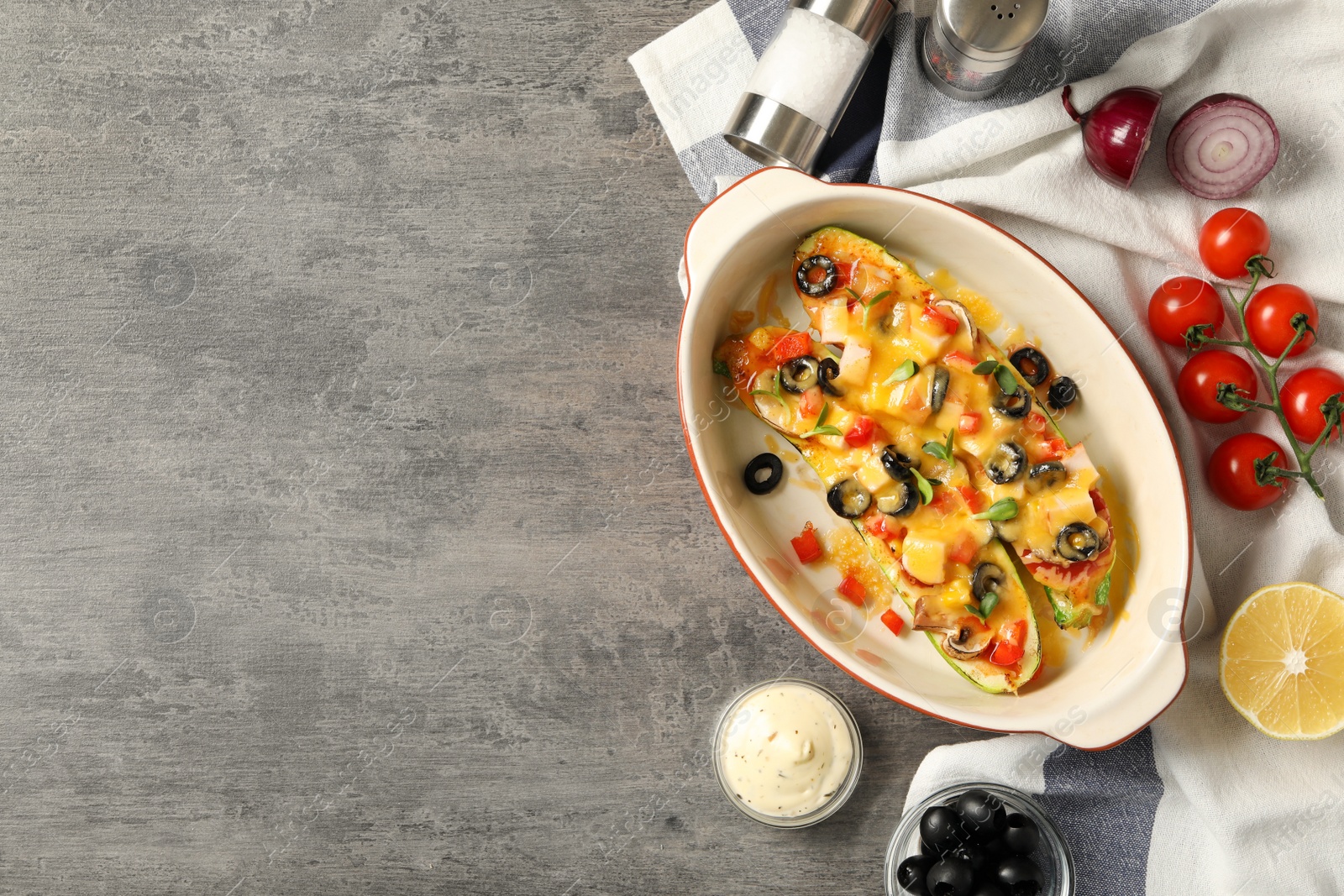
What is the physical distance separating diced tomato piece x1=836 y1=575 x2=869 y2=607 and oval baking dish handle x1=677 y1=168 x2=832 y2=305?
43.3 inches

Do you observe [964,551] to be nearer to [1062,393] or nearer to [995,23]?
[1062,393]

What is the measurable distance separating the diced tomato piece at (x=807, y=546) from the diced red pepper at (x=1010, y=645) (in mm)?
610

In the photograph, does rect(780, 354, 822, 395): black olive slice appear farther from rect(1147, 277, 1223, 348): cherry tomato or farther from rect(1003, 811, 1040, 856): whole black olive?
rect(1003, 811, 1040, 856): whole black olive

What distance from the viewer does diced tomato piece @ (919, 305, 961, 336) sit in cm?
253

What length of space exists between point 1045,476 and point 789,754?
47.2 inches

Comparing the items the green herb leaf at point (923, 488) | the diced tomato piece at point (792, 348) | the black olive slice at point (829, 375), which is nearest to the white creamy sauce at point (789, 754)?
the green herb leaf at point (923, 488)

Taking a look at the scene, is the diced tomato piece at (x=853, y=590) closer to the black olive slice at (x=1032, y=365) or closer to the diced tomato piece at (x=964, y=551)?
the diced tomato piece at (x=964, y=551)

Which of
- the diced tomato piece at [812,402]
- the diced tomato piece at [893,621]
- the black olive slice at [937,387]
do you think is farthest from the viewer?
the diced tomato piece at [893,621]

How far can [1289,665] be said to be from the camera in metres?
2.52

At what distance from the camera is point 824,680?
2916mm

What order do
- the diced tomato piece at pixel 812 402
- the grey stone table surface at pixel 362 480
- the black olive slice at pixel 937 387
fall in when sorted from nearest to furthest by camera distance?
the black olive slice at pixel 937 387
the diced tomato piece at pixel 812 402
the grey stone table surface at pixel 362 480

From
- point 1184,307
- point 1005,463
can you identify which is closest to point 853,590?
point 1005,463

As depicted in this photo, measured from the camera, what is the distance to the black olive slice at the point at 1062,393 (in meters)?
2.62

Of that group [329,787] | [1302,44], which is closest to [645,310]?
[329,787]
